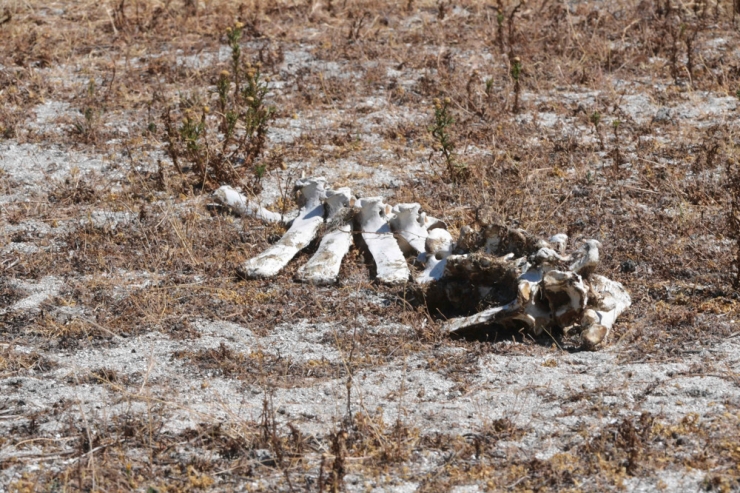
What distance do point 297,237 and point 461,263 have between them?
1.22 m

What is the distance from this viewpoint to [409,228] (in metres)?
5.84

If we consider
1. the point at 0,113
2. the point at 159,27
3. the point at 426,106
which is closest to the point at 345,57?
the point at 426,106

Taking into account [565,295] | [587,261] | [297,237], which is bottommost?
[297,237]

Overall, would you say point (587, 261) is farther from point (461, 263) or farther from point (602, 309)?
point (461, 263)

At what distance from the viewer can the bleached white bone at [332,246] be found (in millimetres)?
5586

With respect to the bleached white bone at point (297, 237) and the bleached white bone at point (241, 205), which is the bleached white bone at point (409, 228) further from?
the bleached white bone at point (241, 205)

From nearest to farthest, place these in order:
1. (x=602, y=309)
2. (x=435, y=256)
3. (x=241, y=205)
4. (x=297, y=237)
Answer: (x=602, y=309)
(x=435, y=256)
(x=297, y=237)
(x=241, y=205)

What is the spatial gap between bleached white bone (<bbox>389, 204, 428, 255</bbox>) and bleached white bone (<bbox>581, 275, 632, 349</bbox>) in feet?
3.76

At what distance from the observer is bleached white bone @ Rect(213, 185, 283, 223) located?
6.42 m

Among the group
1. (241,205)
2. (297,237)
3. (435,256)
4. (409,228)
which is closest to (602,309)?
(435,256)

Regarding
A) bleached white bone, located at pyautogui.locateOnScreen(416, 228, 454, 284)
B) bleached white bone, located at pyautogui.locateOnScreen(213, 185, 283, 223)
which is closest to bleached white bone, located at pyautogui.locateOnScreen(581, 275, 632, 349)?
bleached white bone, located at pyautogui.locateOnScreen(416, 228, 454, 284)

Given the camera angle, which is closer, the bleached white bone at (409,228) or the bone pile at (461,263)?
the bone pile at (461,263)

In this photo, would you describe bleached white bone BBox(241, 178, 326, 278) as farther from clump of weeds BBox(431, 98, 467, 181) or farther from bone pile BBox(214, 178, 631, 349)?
clump of weeds BBox(431, 98, 467, 181)

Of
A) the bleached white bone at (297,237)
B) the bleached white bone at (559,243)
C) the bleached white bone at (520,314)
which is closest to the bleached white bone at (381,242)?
the bleached white bone at (297,237)
